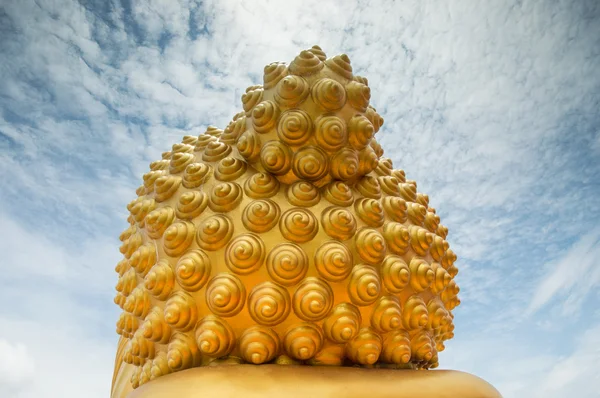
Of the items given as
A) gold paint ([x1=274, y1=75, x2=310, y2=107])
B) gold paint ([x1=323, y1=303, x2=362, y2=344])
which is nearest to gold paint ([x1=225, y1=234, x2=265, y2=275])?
gold paint ([x1=323, y1=303, x2=362, y2=344])

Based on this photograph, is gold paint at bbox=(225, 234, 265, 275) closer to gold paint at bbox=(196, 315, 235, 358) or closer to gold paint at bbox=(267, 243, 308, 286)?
gold paint at bbox=(267, 243, 308, 286)

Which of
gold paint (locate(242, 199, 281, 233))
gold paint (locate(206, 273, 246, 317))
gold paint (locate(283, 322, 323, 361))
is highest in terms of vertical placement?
gold paint (locate(242, 199, 281, 233))

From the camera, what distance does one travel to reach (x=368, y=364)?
4.35 feet

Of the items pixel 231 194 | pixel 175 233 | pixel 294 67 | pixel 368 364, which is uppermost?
pixel 294 67

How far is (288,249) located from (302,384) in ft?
1.16

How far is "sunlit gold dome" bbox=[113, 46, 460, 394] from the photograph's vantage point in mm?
1284

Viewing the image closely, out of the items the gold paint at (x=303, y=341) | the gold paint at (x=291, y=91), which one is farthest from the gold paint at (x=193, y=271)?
the gold paint at (x=291, y=91)

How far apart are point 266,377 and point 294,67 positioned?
3.23 feet

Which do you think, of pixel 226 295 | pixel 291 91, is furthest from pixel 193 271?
pixel 291 91

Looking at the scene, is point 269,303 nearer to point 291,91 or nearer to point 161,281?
point 161,281

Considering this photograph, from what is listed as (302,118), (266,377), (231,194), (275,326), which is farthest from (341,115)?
(266,377)

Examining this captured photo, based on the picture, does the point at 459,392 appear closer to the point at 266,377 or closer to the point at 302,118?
the point at 266,377

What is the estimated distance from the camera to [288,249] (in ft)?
4.25

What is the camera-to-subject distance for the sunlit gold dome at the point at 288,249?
1.28m
